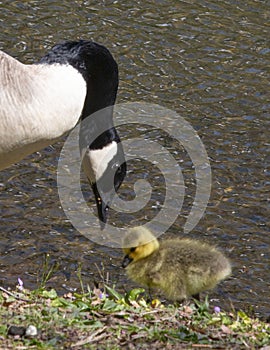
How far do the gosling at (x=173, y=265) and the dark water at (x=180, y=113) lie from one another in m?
0.52

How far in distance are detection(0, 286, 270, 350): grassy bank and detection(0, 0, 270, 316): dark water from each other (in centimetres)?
105

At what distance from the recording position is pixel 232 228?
684 cm

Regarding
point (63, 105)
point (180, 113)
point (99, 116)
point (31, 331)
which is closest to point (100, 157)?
point (99, 116)

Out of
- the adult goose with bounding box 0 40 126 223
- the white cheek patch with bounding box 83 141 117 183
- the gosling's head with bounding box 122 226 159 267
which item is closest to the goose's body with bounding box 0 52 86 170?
the adult goose with bounding box 0 40 126 223

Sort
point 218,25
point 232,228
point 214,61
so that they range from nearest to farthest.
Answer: point 232,228
point 214,61
point 218,25

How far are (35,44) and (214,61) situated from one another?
1.70 meters

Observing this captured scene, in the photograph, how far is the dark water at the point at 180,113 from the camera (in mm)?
6520

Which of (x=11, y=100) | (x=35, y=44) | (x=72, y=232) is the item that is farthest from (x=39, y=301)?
(x=35, y=44)

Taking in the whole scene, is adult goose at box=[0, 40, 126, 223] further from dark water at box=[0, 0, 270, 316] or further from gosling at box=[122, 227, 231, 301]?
dark water at box=[0, 0, 270, 316]

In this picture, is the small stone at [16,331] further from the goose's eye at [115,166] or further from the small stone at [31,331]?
the goose's eye at [115,166]

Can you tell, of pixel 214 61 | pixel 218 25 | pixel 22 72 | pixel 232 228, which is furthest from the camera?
pixel 218 25

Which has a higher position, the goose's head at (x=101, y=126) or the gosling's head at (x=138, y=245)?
the goose's head at (x=101, y=126)

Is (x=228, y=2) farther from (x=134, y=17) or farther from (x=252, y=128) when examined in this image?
(x=252, y=128)

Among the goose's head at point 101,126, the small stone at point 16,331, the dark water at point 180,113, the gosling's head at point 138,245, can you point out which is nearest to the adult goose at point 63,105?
the goose's head at point 101,126
